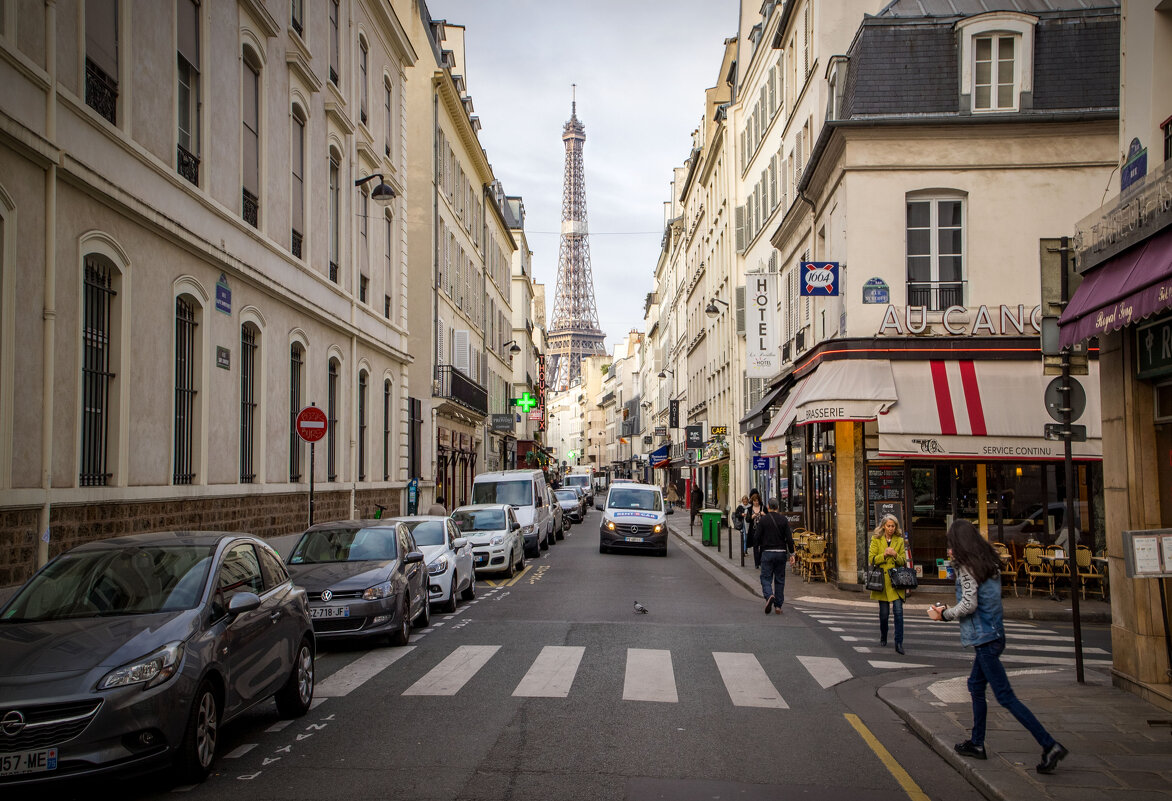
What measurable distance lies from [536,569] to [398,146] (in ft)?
43.4

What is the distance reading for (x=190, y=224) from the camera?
1550 cm

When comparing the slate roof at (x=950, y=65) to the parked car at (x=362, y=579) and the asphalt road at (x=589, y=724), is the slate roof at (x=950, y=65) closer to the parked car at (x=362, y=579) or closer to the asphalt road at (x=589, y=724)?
the asphalt road at (x=589, y=724)

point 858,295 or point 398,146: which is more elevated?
point 398,146

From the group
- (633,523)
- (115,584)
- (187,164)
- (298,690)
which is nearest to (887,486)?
(633,523)

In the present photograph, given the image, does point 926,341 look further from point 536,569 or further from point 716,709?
point 716,709

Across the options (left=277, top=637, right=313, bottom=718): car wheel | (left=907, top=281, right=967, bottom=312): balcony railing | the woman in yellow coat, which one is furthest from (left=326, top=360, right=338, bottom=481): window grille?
(left=277, top=637, right=313, bottom=718): car wheel

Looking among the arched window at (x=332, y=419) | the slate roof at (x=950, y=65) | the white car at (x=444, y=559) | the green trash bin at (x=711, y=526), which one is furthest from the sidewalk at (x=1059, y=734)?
the green trash bin at (x=711, y=526)

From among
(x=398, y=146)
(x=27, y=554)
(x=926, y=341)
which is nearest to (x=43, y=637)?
(x=27, y=554)

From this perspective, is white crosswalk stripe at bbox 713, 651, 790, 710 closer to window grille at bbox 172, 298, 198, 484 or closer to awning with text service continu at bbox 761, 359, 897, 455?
awning with text service continu at bbox 761, 359, 897, 455

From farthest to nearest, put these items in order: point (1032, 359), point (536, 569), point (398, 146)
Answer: point (398, 146)
point (536, 569)
point (1032, 359)

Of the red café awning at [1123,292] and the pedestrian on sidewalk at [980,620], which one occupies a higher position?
the red café awning at [1123,292]

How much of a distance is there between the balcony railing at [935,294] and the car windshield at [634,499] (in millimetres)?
12679

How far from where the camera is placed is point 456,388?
129 ft

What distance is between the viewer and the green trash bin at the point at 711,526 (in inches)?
1232
